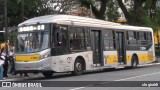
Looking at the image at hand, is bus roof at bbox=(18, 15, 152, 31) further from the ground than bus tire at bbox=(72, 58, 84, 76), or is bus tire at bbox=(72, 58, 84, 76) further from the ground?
bus roof at bbox=(18, 15, 152, 31)

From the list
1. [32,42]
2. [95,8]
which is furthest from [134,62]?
[95,8]

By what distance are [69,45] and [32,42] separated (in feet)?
6.78

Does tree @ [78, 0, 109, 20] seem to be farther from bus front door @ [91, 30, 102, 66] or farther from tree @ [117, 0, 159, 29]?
bus front door @ [91, 30, 102, 66]

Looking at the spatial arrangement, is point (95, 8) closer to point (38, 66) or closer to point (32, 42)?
point (32, 42)

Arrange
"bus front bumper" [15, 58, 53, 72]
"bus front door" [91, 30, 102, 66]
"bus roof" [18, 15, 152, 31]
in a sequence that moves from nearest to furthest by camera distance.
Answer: "bus front bumper" [15, 58, 53, 72] → "bus roof" [18, 15, 152, 31] → "bus front door" [91, 30, 102, 66]

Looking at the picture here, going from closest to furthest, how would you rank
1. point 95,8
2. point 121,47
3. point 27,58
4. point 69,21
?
Answer: point 27,58 < point 69,21 < point 121,47 < point 95,8

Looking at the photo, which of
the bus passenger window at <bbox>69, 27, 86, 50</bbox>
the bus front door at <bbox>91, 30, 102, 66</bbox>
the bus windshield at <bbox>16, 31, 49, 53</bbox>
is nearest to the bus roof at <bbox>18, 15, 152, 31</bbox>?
the bus passenger window at <bbox>69, 27, 86, 50</bbox>

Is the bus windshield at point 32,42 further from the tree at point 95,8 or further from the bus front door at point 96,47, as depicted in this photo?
the tree at point 95,8

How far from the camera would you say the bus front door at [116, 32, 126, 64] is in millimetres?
28359

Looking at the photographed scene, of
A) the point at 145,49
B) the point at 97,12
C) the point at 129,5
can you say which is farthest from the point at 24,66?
the point at 129,5

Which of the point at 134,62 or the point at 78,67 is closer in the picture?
the point at 78,67

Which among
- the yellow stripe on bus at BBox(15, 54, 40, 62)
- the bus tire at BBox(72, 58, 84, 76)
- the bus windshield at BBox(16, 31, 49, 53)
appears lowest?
the bus tire at BBox(72, 58, 84, 76)

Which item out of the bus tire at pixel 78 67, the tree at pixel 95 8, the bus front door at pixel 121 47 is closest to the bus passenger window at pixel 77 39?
the bus tire at pixel 78 67

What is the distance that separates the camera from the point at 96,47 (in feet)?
84.7
